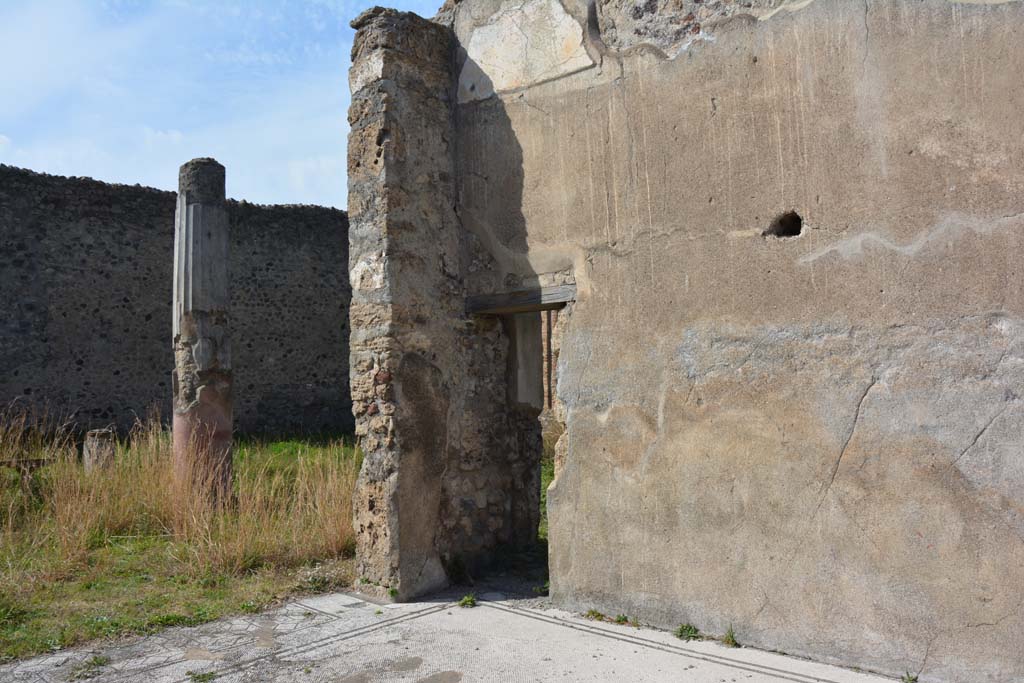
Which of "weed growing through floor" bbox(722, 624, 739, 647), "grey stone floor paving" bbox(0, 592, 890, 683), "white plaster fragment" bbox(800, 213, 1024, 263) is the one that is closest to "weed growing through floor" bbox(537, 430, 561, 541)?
"grey stone floor paving" bbox(0, 592, 890, 683)

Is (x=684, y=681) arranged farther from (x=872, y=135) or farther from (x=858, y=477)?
(x=872, y=135)

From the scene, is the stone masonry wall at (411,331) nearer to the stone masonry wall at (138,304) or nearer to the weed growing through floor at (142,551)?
the weed growing through floor at (142,551)

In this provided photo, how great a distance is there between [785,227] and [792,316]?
16.6 inches

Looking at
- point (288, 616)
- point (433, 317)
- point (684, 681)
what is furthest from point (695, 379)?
point (288, 616)

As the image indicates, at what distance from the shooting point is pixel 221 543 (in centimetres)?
541

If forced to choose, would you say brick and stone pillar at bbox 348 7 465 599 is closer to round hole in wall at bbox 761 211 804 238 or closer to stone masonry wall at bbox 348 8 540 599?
stone masonry wall at bbox 348 8 540 599

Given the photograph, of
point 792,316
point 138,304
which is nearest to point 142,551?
point 792,316

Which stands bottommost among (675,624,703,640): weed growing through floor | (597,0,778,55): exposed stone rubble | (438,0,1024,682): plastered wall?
(675,624,703,640): weed growing through floor

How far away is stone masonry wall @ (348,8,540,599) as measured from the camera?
15.4ft

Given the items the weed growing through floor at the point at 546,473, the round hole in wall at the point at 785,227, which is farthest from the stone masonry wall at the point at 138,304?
the round hole in wall at the point at 785,227

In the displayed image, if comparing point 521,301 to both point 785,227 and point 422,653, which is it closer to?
point 785,227

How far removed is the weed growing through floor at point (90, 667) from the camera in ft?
11.9

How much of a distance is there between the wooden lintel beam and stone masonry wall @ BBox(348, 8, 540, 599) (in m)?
0.11

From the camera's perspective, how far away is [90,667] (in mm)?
3730
